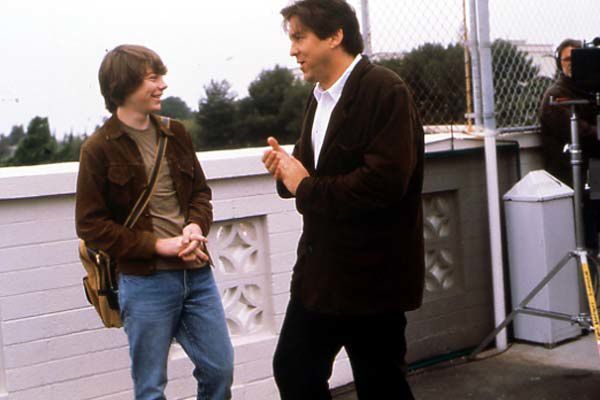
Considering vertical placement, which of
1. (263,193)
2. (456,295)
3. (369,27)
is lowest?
(456,295)

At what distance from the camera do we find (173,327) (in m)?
3.97

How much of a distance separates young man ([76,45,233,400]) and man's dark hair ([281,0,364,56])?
0.68 meters

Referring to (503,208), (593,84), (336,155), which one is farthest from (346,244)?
(503,208)

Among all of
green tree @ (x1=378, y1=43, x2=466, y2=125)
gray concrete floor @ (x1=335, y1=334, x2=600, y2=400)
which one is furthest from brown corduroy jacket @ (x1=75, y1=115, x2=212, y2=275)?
green tree @ (x1=378, y1=43, x2=466, y2=125)

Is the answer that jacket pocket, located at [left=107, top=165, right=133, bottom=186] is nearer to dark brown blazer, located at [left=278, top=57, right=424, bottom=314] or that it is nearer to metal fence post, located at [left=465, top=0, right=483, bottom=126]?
dark brown blazer, located at [left=278, top=57, right=424, bottom=314]

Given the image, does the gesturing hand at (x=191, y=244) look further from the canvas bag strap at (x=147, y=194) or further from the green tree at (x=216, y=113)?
the green tree at (x=216, y=113)

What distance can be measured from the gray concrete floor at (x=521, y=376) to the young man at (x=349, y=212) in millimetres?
1899

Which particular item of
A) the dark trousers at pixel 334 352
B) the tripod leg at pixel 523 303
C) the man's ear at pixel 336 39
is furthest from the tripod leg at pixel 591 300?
the man's ear at pixel 336 39

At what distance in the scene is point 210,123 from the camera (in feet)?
→ 75.9

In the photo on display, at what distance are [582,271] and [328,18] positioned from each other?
9.20 ft

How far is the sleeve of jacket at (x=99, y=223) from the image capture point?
3764 millimetres

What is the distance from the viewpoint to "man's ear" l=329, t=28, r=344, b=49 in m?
3.53

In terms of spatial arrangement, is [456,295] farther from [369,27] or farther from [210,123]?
[210,123]

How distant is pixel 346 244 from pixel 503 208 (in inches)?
122
